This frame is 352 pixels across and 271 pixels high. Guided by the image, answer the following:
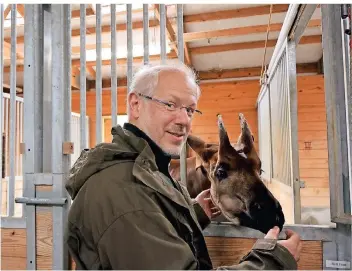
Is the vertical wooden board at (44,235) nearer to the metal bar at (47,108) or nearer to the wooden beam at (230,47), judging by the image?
the metal bar at (47,108)

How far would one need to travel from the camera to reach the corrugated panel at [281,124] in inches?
67.8

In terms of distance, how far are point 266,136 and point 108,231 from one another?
2.11 m

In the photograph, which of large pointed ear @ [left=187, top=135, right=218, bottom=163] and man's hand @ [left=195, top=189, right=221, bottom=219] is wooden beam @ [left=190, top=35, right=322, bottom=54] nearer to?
large pointed ear @ [left=187, top=135, right=218, bottom=163]

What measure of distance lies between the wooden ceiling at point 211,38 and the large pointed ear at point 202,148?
143 cm

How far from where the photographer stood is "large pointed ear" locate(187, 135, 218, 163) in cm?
146

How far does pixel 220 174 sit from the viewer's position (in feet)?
4.45

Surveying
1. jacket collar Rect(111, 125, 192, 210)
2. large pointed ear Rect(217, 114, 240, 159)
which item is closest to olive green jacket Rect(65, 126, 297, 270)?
jacket collar Rect(111, 125, 192, 210)

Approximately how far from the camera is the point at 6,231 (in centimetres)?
156

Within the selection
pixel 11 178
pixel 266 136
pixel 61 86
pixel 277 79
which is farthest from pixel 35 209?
pixel 266 136

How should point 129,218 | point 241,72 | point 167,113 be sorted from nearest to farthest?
point 129,218 → point 167,113 → point 241,72

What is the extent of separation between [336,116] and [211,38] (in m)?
2.60

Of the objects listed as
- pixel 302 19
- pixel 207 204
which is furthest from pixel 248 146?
pixel 302 19

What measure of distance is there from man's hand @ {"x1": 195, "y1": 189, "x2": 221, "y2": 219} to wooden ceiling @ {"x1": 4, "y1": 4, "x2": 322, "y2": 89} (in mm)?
1625

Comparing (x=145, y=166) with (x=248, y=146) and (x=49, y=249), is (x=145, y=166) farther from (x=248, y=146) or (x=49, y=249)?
(x=49, y=249)
